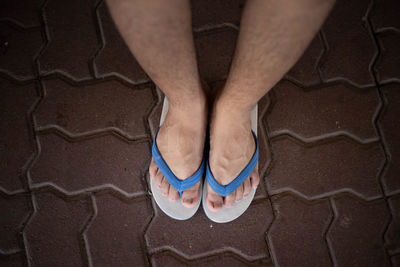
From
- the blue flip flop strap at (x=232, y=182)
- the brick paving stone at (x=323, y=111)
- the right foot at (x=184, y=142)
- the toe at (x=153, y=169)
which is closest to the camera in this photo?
the right foot at (x=184, y=142)

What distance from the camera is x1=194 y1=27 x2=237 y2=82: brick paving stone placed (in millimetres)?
1424

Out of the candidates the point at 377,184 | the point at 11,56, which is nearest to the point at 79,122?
the point at 11,56

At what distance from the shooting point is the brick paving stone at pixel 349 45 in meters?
1.42

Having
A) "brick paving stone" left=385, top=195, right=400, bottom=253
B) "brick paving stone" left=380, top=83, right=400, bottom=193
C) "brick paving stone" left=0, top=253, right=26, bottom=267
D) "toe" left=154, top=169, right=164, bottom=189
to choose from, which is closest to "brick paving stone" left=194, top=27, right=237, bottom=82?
"toe" left=154, top=169, right=164, bottom=189

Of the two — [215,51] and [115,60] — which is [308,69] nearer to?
[215,51]

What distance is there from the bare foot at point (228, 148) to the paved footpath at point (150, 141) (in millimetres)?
145

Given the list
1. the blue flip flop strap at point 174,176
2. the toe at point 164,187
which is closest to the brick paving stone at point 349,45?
the blue flip flop strap at point 174,176

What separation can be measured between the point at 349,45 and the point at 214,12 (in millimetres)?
664

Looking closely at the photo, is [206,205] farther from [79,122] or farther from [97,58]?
[97,58]

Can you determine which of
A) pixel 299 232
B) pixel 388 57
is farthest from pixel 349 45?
pixel 299 232

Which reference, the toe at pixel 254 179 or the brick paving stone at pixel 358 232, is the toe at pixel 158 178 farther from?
the brick paving stone at pixel 358 232

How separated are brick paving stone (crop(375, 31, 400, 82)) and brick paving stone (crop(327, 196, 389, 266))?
0.59m

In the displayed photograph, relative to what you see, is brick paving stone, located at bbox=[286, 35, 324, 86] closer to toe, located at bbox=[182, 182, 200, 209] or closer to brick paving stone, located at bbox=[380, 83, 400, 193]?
brick paving stone, located at bbox=[380, 83, 400, 193]

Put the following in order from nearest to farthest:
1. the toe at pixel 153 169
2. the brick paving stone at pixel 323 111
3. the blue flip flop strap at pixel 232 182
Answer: the blue flip flop strap at pixel 232 182, the toe at pixel 153 169, the brick paving stone at pixel 323 111
